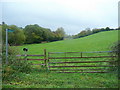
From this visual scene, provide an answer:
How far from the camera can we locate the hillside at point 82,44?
15367 mm

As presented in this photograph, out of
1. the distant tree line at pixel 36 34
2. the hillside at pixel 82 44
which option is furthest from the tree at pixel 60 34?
the hillside at pixel 82 44

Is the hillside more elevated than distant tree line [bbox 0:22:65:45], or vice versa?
distant tree line [bbox 0:22:65:45]

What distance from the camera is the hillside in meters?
15.4

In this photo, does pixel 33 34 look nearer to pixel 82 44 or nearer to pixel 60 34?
pixel 60 34

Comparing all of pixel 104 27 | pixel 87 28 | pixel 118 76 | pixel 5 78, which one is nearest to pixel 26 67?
pixel 5 78

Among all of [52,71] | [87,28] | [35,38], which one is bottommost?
[52,71]

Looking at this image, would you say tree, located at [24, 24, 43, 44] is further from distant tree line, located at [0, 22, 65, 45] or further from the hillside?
the hillside

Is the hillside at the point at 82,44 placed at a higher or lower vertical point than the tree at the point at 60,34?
lower

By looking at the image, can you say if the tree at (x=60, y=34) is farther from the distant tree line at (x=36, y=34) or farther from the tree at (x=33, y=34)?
the tree at (x=33, y=34)

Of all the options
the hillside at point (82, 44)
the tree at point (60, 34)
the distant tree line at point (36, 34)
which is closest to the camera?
the distant tree line at point (36, 34)

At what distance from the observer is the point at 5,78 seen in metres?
4.14

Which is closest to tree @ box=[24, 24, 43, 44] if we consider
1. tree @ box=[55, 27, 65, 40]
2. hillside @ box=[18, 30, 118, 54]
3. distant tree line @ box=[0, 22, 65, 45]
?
distant tree line @ box=[0, 22, 65, 45]

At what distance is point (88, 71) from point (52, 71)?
5.77ft

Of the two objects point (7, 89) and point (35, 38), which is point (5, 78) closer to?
point (7, 89)
